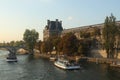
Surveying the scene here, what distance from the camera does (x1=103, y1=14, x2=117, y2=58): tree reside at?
78.6 meters

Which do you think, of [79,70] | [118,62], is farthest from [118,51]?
[79,70]

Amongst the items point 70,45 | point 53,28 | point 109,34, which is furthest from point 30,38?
point 109,34

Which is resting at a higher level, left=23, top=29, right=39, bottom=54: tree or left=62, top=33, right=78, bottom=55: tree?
left=23, top=29, right=39, bottom=54: tree

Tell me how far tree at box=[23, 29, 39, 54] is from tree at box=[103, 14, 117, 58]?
67.8m

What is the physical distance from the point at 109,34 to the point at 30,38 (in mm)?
70335

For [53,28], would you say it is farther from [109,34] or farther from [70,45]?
[109,34]

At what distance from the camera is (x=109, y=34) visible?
261ft

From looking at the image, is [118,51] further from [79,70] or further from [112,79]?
[112,79]

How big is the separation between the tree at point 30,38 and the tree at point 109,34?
67.8 m

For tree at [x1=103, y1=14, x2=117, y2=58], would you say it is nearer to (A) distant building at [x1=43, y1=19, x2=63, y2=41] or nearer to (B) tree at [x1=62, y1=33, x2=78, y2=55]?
(B) tree at [x1=62, y1=33, x2=78, y2=55]

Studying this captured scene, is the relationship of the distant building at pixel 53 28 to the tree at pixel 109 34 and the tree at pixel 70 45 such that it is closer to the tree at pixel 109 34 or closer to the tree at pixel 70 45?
the tree at pixel 70 45

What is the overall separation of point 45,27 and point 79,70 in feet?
291

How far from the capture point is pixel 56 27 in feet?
479

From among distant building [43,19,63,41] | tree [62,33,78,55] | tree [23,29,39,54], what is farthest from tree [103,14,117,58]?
tree [23,29,39,54]
